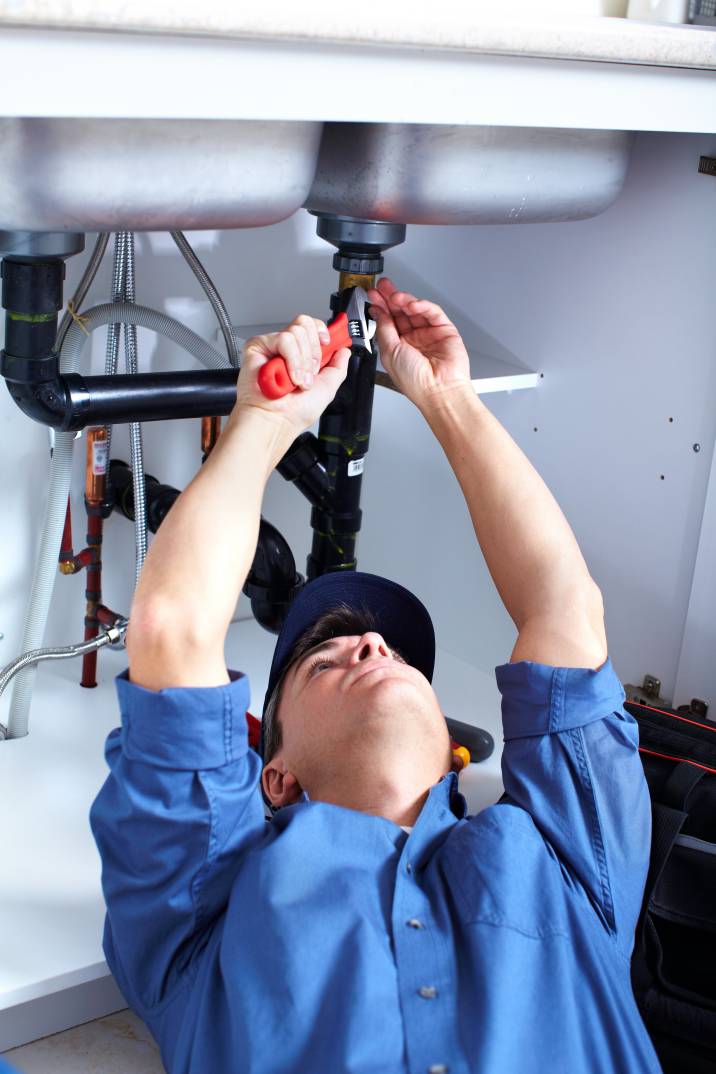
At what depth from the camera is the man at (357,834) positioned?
82cm

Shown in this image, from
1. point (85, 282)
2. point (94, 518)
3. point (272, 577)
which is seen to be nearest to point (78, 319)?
point (85, 282)

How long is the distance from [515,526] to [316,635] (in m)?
0.22

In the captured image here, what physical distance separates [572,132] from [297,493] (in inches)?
29.0

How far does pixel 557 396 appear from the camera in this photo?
1.50 m

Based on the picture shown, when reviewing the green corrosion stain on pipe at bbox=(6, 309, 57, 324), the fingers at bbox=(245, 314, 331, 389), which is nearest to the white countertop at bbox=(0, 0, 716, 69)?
the fingers at bbox=(245, 314, 331, 389)

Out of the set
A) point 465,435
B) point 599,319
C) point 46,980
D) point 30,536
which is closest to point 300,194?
point 465,435

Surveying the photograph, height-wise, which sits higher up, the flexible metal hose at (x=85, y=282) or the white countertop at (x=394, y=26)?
the white countertop at (x=394, y=26)

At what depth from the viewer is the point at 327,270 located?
1632 millimetres

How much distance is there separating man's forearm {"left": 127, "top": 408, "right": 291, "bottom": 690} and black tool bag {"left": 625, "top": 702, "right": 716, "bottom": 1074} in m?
0.50

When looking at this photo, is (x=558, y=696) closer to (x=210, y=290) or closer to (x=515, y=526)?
(x=515, y=526)

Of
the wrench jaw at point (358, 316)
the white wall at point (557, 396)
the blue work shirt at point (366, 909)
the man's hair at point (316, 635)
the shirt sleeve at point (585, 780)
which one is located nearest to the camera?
the blue work shirt at point (366, 909)

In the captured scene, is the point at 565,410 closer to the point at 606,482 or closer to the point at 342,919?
the point at 606,482

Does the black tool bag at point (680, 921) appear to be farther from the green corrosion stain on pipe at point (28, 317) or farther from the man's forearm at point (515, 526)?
the green corrosion stain on pipe at point (28, 317)

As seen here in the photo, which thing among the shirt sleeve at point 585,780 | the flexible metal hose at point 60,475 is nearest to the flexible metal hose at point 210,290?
the flexible metal hose at point 60,475
